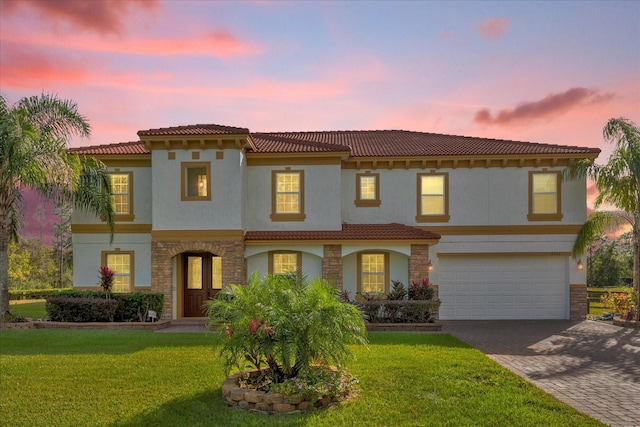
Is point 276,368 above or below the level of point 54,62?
below

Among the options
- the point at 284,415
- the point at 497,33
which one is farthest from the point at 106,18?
the point at 284,415

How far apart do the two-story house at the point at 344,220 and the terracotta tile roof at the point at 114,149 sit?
9cm

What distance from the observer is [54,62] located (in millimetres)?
18453

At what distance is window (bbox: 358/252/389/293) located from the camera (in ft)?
63.3

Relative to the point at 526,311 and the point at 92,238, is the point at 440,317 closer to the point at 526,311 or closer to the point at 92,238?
the point at 526,311

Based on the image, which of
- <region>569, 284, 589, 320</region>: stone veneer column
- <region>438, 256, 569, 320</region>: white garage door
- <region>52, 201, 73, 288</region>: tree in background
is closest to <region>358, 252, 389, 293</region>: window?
<region>438, 256, 569, 320</region>: white garage door

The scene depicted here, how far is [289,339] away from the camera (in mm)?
7684

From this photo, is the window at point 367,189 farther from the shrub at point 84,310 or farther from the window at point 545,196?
the shrub at point 84,310

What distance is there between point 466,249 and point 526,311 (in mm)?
3483

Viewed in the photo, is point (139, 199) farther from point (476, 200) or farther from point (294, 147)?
point (476, 200)

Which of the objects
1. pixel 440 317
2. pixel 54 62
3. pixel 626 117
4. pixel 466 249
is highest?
pixel 54 62

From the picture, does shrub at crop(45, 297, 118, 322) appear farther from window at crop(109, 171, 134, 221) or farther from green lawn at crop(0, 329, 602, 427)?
window at crop(109, 171, 134, 221)

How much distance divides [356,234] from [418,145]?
558 centimetres

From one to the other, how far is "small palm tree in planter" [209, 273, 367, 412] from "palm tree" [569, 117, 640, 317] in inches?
577
